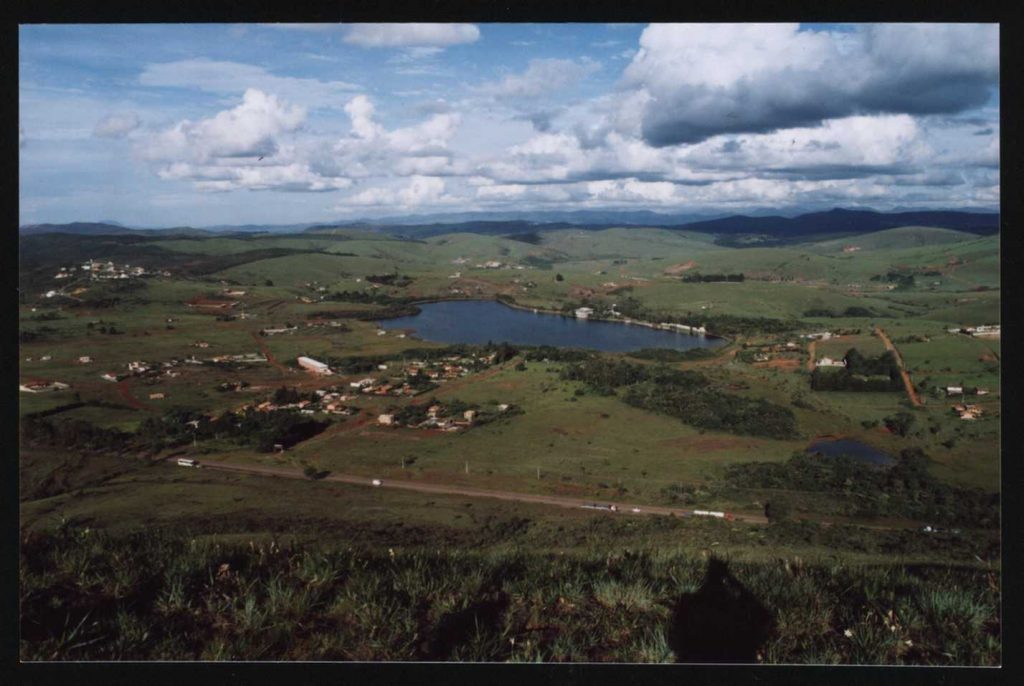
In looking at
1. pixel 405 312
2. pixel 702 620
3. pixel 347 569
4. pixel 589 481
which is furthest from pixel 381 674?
pixel 405 312

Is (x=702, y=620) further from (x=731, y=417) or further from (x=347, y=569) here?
(x=731, y=417)

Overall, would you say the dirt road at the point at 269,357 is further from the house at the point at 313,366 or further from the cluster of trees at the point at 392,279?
the cluster of trees at the point at 392,279

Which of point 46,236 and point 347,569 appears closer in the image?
point 347,569

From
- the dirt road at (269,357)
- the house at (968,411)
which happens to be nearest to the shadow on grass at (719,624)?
the house at (968,411)

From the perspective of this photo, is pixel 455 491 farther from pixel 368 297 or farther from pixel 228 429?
pixel 368 297

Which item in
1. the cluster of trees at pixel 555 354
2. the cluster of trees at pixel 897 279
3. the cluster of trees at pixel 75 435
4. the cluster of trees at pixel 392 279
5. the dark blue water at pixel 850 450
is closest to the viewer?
the cluster of trees at pixel 75 435
